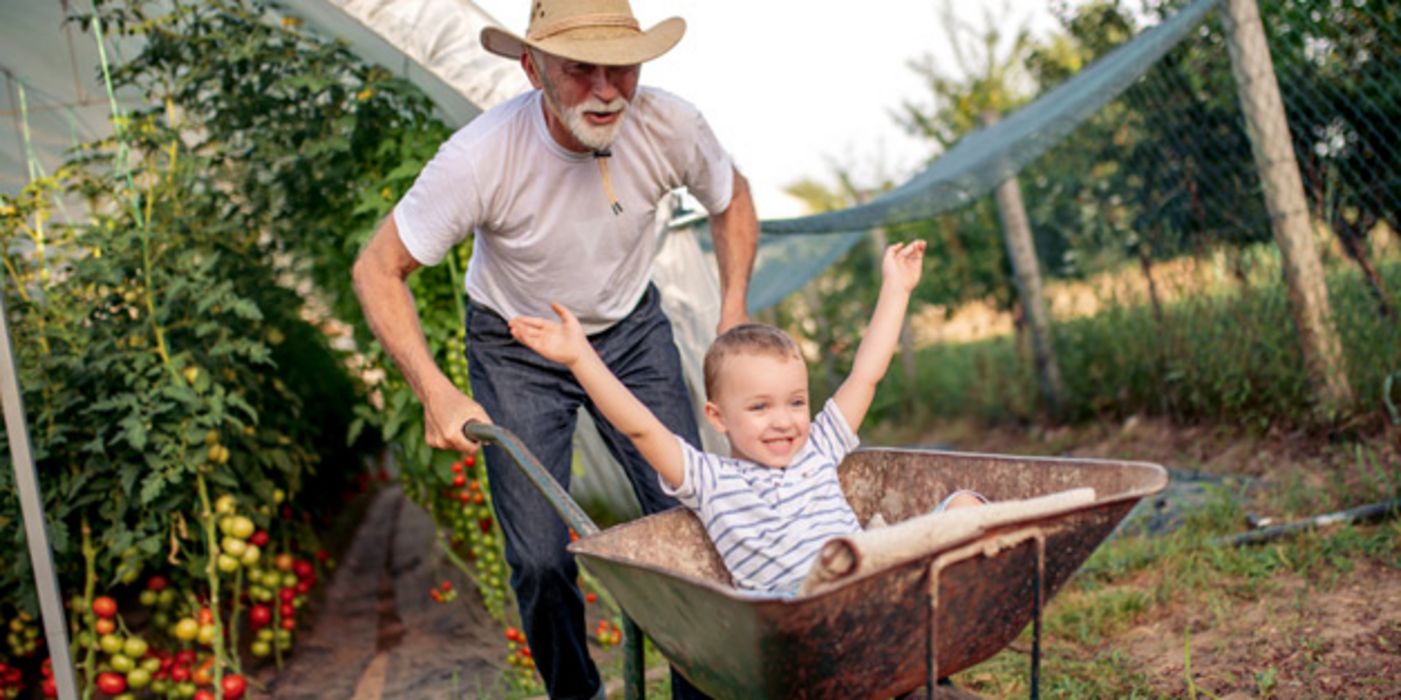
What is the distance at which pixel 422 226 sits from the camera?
2.51 m

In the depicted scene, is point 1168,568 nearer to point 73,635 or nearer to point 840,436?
point 840,436

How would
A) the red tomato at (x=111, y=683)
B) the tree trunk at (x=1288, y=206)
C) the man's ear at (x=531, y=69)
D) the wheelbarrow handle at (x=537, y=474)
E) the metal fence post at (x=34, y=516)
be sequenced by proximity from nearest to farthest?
the wheelbarrow handle at (x=537, y=474) < the man's ear at (x=531, y=69) < the metal fence post at (x=34, y=516) < the red tomato at (x=111, y=683) < the tree trunk at (x=1288, y=206)

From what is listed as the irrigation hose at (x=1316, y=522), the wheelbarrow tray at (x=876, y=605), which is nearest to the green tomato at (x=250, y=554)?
the wheelbarrow tray at (x=876, y=605)

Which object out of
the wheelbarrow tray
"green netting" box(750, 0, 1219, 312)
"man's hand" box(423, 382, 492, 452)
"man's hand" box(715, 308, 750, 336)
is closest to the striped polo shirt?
the wheelbarrow tray

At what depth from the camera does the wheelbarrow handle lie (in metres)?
1.94

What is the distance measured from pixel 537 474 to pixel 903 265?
0.86m

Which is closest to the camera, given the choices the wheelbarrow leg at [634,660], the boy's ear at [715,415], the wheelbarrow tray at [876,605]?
the wheelbarrow tray at [876,605]

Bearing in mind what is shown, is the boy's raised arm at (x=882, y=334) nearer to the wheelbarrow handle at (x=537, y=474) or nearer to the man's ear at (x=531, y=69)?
the wheelbarrow handle at (x=537, y=474)

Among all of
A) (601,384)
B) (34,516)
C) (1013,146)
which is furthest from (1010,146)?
(34,516)

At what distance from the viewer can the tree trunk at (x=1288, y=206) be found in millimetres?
4609

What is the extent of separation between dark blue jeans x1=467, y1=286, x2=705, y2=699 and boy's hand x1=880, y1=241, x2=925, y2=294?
68 cm

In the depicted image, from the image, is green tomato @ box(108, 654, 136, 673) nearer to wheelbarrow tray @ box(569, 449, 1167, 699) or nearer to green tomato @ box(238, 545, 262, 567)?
green tomato @ box(238, 545, 262, 567)

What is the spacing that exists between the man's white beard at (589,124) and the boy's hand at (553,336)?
58 centimetres

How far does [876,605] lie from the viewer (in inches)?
61.5
